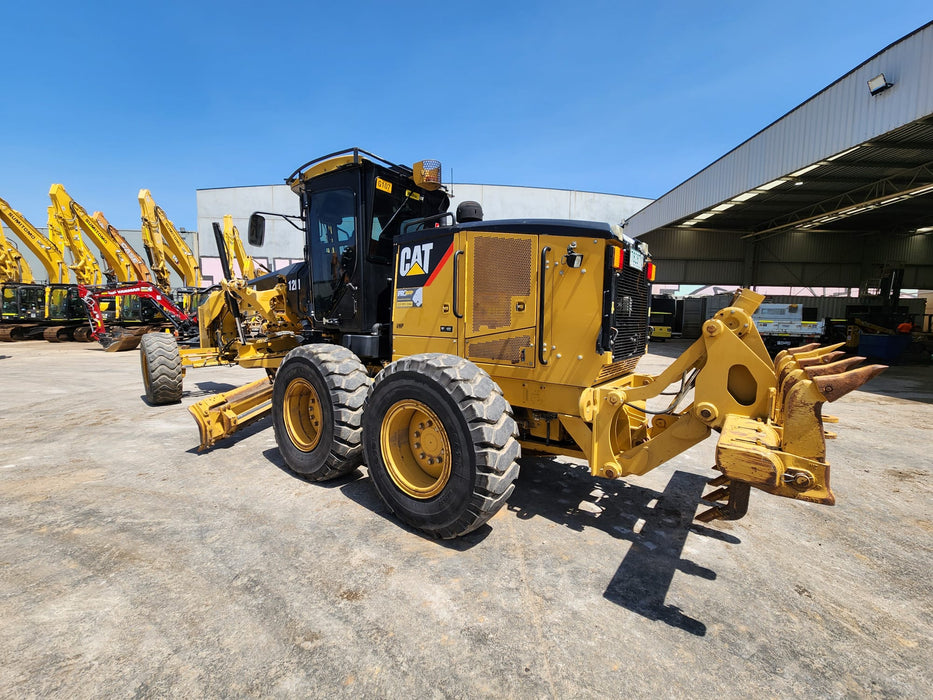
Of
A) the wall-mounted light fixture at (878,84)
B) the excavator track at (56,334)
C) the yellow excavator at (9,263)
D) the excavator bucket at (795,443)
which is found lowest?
the excavator track at (56,334)

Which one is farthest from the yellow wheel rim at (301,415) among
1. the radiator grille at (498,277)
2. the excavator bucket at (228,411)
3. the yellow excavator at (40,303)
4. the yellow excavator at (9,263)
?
the yellow excavator at (9,263)

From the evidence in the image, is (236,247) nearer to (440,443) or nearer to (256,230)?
(256,230)

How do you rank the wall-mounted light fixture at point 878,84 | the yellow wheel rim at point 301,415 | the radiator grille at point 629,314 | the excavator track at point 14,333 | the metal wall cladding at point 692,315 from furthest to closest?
the metal wall cladding at point 692,315, the excavator track at point 14,333, the wall-mounted light fixture at point 878,84, the yellow wheel rim at point 301,415, the radiator grille at point 629,314

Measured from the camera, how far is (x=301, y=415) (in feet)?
14.6

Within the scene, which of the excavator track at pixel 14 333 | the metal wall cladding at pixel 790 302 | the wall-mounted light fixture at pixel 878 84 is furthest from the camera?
the metal wall cladding at pixel 790 302

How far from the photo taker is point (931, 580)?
2.86m

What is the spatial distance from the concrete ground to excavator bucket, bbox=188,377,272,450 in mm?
439

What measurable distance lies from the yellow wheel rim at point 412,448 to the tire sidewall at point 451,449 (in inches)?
1.9

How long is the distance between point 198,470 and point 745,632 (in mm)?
4795

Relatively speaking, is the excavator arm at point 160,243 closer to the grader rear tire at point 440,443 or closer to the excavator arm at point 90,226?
the excavator arm at point 90,226

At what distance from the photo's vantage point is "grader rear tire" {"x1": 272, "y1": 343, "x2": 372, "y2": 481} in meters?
3.83

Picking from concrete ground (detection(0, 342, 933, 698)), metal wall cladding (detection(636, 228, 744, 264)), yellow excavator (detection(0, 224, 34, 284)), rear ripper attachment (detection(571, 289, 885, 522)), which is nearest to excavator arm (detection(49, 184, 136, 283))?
yellow excavator (detection(0, 224, 34, 284))

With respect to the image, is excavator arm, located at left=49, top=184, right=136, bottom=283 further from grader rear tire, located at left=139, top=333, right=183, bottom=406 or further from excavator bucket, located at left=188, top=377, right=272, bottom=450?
excavator bucket, located at left=188, top=377, right=272, bottom=450

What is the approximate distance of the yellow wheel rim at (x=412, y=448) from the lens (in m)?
3.33
